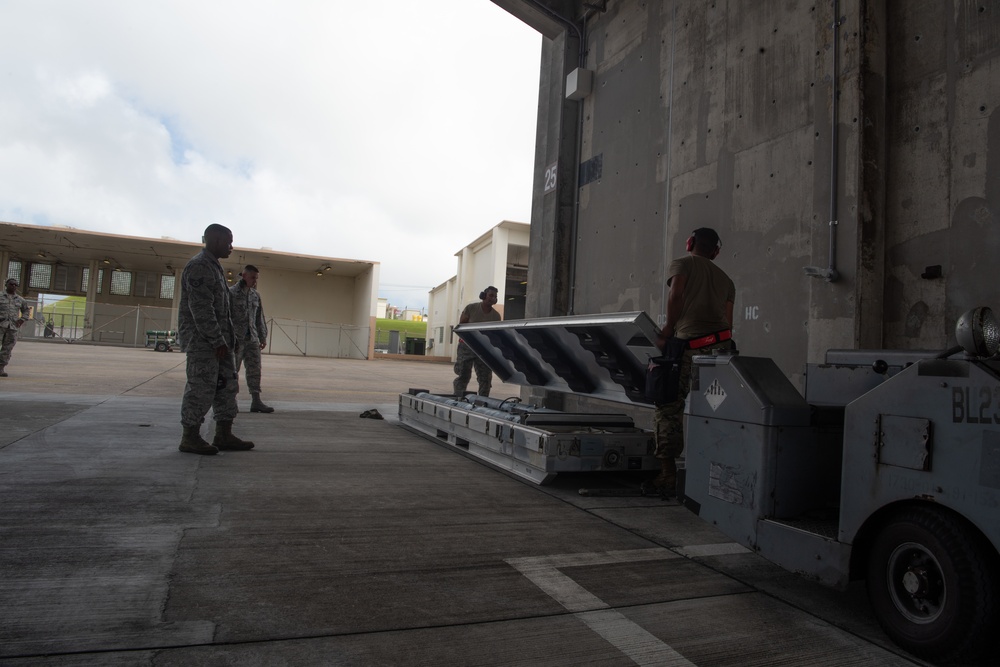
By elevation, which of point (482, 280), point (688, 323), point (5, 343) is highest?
point (482, 280)

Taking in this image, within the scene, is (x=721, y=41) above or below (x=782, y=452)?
above

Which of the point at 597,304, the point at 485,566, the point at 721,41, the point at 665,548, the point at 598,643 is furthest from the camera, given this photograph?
the point at 597,304

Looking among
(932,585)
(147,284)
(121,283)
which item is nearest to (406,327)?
(147,284)

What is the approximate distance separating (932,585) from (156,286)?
142 ft

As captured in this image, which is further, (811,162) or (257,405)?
(257,405)

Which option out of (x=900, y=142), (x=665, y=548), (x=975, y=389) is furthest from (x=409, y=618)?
(x=900, y=142)

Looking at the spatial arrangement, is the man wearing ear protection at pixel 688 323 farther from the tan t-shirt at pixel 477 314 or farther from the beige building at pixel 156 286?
the beige building at pixel 156 286

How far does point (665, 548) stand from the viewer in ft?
10.3

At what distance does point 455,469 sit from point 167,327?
3486cm

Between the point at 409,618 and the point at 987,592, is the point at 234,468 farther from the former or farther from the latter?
the point at 987,592

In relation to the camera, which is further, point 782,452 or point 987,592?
point 782,452

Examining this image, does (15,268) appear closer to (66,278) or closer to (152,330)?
(66,278)

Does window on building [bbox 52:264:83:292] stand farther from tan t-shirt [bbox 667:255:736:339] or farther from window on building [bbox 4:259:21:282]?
tan t-shirt [bbox 667:255:736:339]

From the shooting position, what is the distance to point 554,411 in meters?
5.11
